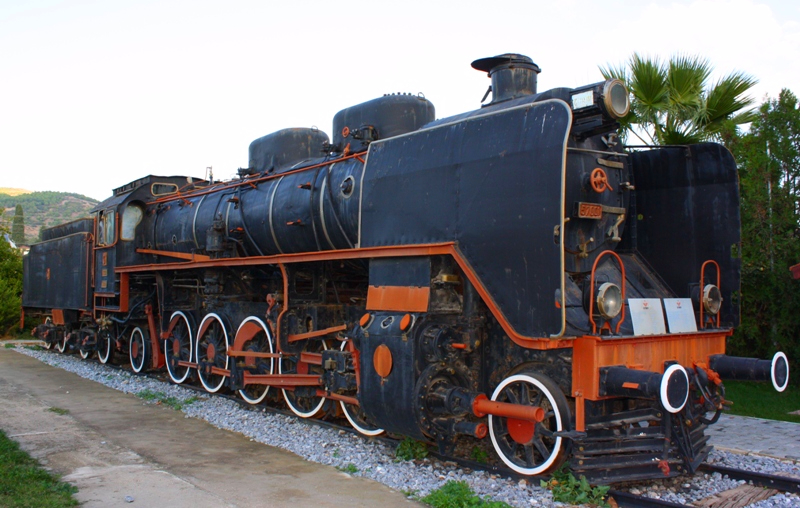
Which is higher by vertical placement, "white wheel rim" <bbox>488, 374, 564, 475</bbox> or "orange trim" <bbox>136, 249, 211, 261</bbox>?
"orange trim" <bbox>136, 249, 211, 261</bbox>

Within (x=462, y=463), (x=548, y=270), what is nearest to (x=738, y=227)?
(x=548, y=270)

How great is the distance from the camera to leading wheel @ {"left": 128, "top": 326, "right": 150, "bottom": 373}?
11312 mm

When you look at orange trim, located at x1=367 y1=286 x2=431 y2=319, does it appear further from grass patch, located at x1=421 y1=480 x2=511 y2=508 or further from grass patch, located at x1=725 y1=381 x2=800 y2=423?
grass patch, located at x1=725 y1=381 x2=800 y2=423

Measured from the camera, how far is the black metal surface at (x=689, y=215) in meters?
6.13

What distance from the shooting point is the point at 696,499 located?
4.97 metres

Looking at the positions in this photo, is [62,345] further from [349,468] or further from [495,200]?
[495,200]

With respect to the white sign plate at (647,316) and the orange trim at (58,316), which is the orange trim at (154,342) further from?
the white sign plate at (647,316)

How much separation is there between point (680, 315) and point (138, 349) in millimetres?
9111

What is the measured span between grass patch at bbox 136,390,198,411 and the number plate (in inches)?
228

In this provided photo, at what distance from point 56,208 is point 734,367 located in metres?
137

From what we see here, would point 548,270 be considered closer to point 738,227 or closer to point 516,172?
point 516,172

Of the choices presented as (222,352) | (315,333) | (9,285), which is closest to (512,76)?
(315,333)

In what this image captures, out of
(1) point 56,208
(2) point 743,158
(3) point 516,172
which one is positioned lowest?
(3) point 516,172

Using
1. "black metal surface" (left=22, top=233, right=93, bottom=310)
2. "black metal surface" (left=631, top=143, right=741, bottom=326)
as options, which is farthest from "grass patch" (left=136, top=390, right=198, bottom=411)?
"black metal surface" (left=631, top=143, right=741, bottom=326)
